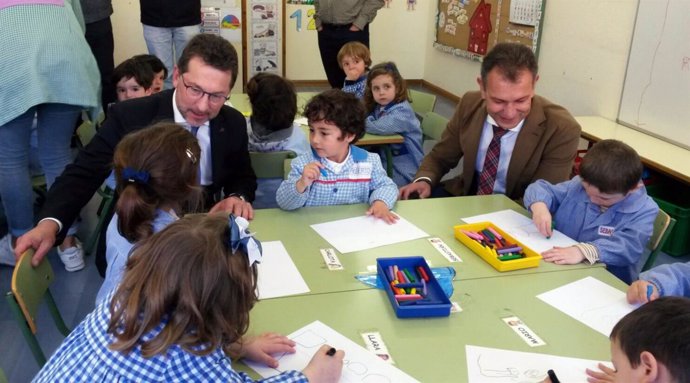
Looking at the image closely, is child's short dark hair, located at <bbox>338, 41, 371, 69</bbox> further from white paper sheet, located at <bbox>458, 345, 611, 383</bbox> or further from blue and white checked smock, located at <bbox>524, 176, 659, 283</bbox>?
white paper sheet, located at <bbox>458, 345, 611, 383</bbox>

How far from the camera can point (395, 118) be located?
3.51m

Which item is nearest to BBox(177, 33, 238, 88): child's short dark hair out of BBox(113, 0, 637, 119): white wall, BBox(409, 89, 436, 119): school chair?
BBox(409, 89, 436, 119): school chair

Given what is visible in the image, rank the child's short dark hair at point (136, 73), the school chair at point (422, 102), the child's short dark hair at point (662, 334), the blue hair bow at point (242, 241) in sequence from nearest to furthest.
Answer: the child's short dark hair at point (662, 334) → the blue hair bow at point (242, 241) → the child's short dark hair at point (136, 73) → the school chair at point (422, 102)

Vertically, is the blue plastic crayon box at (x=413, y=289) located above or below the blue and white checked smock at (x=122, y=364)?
below

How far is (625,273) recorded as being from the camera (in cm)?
200

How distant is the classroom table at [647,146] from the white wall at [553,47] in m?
0.24

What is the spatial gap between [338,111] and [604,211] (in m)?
1.03

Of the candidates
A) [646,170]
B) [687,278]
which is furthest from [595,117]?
[687,278]

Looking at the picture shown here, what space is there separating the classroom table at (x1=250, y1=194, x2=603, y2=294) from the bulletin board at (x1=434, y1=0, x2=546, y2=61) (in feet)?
12.1

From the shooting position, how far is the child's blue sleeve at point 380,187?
2108 mm

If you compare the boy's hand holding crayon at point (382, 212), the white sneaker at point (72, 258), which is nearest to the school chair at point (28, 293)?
the boy's hand holding crayon at point (382, 212)

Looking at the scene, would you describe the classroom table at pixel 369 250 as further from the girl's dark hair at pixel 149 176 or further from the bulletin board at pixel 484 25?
the bulletin board at pixel 484 25

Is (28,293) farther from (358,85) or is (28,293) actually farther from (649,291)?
(358,85)

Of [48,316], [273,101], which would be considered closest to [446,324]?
[273,101]
